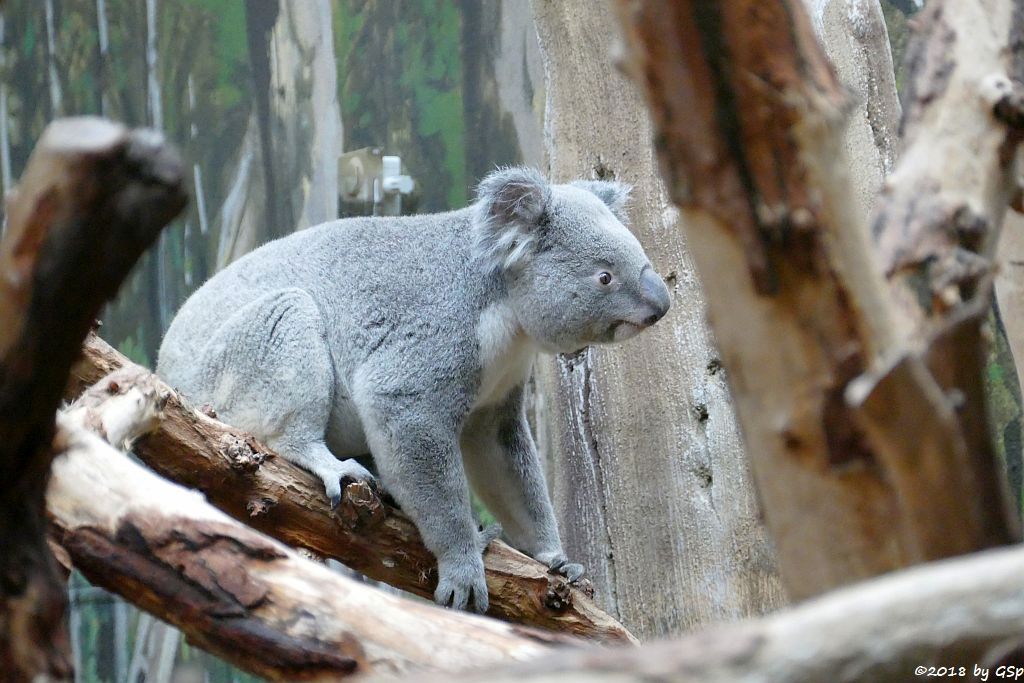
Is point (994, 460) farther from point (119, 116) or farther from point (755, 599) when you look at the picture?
point (119, 116)

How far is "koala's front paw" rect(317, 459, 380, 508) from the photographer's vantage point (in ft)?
9.69

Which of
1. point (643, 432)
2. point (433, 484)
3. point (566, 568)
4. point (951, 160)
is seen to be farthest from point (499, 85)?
point (951, 160)

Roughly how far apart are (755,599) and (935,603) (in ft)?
7.49

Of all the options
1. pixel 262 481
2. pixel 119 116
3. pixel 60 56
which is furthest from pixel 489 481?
pixel 60 56

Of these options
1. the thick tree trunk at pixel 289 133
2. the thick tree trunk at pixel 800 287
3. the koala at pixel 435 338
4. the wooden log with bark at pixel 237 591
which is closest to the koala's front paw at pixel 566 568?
the koala at pixel 435 338

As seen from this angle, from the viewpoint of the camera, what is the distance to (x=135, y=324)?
213 inches

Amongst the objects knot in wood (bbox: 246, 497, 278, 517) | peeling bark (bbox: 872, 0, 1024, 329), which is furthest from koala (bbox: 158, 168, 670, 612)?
peeling bark (bbox: 872, 0, 1024, 329)

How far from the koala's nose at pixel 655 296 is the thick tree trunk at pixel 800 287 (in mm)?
1943

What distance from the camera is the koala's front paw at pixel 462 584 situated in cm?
296

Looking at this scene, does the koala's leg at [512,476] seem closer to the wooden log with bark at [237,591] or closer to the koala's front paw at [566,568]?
the koala's front paw at [566,568]

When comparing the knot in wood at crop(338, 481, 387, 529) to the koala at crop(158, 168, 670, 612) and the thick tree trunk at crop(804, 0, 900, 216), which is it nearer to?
the koala at crop(158, 168, 670, 612)

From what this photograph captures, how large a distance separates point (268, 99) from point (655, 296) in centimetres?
318

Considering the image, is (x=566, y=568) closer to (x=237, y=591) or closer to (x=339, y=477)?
(x=339, y=477)

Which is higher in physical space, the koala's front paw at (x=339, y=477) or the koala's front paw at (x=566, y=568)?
the koala's front paw at (x=339, y=477)
